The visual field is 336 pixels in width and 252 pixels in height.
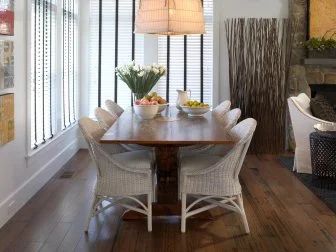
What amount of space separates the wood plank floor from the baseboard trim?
0.07m

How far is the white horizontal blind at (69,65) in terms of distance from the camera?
20.4 feet

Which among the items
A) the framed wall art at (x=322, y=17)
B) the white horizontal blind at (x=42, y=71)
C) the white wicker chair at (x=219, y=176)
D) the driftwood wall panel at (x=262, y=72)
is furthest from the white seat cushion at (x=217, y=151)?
the framed wall art at (x=322, y=17)

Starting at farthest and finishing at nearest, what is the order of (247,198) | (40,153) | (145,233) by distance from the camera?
(40,153) → (247,198) → (145,233)

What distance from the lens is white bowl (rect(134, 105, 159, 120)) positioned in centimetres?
446

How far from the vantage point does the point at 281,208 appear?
446cm

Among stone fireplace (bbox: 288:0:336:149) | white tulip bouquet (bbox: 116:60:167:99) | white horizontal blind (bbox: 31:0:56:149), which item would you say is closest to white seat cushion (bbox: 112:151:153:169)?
white tulip bouquet (bbox: 116:60:167:99)

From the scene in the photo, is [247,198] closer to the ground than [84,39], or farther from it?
closer to the ground

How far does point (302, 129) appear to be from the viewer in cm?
576

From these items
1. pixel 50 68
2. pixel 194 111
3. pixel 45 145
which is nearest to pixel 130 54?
pixel 50 68

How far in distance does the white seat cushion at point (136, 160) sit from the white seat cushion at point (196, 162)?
0.28m

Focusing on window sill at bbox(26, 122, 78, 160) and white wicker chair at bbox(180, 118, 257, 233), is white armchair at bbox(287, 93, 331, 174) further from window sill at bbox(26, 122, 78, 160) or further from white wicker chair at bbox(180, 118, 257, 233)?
window sill at bbox(26, 122, 78, 160)

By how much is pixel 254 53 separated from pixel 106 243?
13.9 ft

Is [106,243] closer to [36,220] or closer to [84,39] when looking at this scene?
[36,220]

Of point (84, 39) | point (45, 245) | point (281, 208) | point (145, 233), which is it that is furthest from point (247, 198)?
point (84, 39)
